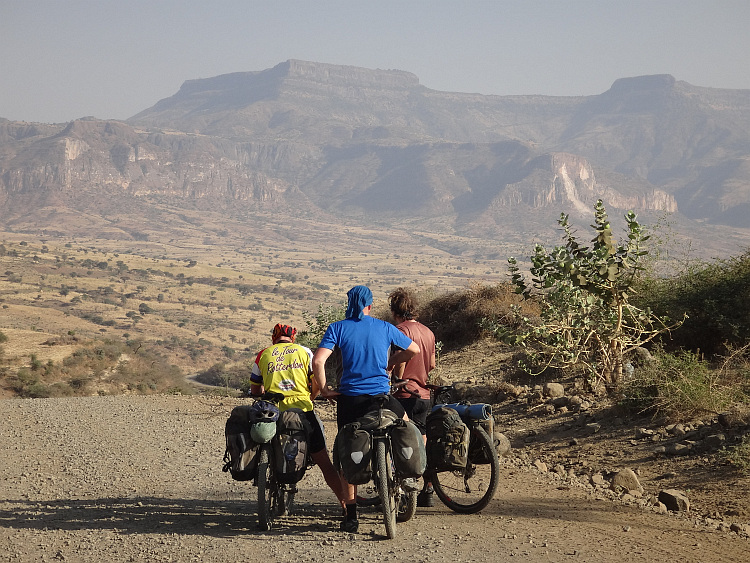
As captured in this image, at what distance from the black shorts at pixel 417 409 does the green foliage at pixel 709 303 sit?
5518 millimetres

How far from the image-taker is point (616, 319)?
10352 mm

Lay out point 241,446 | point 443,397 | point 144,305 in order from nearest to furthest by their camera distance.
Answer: point 241,446 < point 443,397 < point 144,305

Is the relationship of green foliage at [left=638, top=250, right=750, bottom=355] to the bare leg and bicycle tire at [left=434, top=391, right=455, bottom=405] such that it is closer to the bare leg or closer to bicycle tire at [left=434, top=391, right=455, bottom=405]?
bicycle tire at [left=434, top=391, right=455, bottom=405]

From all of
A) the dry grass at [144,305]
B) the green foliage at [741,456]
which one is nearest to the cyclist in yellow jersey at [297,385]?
the green foliage at [741,456]

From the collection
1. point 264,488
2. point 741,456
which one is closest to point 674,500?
point 741,456

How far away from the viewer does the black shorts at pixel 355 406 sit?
5961 millimetres

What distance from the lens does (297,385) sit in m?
6.29

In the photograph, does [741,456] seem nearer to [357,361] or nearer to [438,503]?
[438,503]

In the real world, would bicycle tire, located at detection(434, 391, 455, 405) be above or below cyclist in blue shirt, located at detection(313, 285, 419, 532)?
below

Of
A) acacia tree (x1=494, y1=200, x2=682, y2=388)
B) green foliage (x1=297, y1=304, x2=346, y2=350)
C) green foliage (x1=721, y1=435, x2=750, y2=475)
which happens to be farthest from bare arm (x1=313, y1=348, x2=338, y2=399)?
green foliage (x1=297, y1=304, x2=346, y2=350)

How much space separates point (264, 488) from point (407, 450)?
3.70 feet

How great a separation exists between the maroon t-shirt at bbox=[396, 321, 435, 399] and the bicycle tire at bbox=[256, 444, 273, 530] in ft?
3.92

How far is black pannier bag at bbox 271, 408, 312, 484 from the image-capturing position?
605cm

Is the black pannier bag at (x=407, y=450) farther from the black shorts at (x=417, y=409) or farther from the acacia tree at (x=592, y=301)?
the acacia tree at (x=592, y=301)
